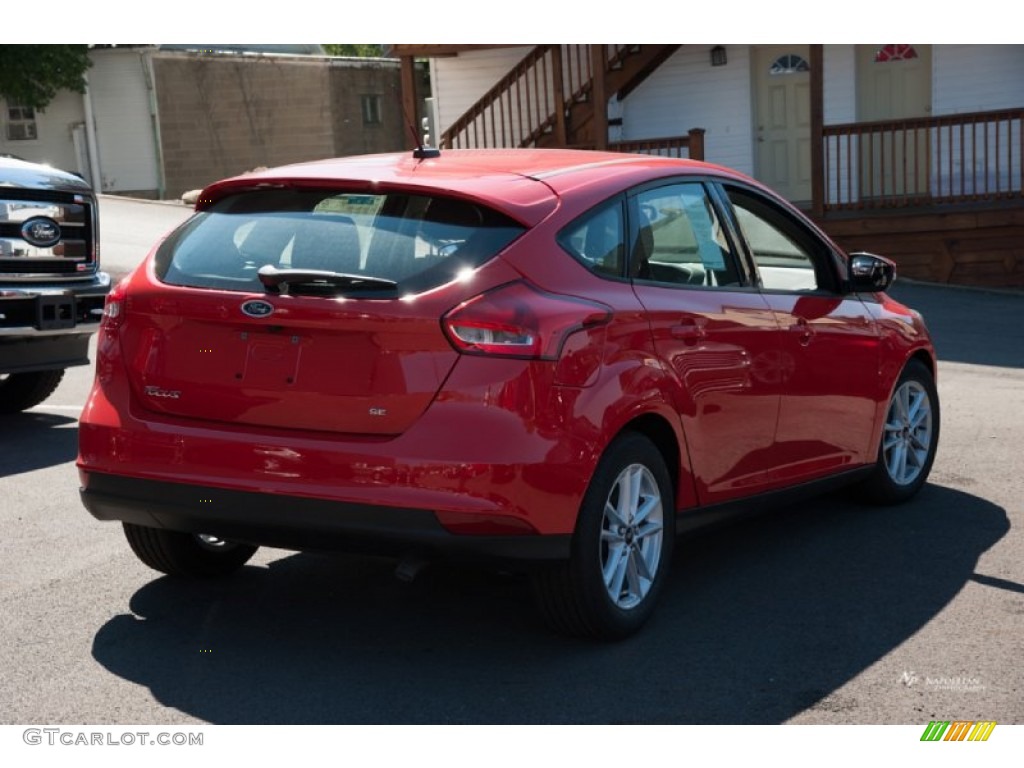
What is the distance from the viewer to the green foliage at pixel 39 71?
113ft

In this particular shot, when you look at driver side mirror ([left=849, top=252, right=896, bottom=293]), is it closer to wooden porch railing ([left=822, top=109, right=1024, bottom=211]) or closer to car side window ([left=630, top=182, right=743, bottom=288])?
car side window ([left=630, top=182, right=743, bottom=288])

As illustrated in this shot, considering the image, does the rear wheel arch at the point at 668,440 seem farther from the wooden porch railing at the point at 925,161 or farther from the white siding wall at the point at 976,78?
the white siding wall at the point at 976,78

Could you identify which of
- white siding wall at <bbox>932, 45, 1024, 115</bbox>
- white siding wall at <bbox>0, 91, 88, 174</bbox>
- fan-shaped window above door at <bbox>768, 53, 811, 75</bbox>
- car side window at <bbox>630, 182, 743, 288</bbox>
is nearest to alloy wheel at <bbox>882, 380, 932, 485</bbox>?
car side window at <bbox>630, 182, 743, 288</bbox>

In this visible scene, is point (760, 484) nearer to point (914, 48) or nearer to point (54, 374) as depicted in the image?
point (54, 374)

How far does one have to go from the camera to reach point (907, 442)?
290 inches

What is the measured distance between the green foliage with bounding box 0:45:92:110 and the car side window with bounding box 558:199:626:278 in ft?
105

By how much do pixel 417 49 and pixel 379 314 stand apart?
62.5 ft

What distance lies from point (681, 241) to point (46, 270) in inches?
196

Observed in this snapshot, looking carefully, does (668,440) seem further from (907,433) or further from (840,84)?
(840,84)

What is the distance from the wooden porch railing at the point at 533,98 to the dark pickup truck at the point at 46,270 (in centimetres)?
1306

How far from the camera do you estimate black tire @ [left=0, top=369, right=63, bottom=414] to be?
10.0m

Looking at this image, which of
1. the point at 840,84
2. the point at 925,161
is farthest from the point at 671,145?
the point at 925,161

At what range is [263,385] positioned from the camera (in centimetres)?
480

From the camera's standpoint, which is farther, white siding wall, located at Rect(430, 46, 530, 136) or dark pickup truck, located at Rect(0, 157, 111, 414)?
white siding wall, located at Rect(430, 46, 530, 136)
